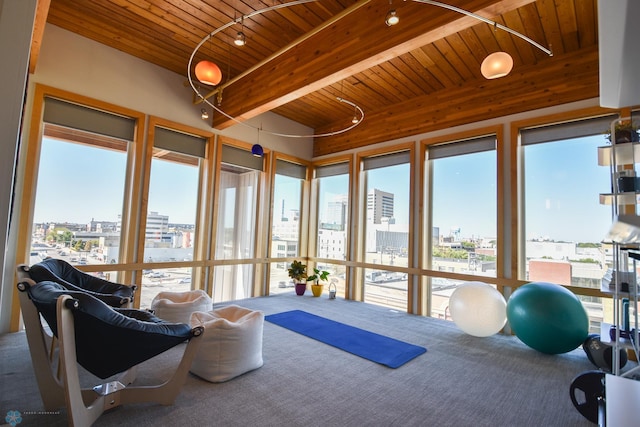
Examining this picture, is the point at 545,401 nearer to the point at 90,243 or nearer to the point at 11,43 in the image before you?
the point at 11,43

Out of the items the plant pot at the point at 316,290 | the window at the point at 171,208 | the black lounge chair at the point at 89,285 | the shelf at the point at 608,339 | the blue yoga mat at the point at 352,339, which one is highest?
the window at the point at 171,208

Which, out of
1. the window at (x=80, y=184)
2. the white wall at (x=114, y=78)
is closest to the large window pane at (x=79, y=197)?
the window at (x=80, y=184)

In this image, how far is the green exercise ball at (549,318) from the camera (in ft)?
10.8

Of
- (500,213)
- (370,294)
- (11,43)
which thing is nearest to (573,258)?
(500,213)

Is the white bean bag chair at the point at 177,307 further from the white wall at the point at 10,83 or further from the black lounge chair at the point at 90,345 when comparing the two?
the white wall at the point at 10,83

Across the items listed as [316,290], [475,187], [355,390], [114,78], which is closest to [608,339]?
[355,390]

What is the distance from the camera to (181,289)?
5164 mm

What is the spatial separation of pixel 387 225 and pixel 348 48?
11.2ft

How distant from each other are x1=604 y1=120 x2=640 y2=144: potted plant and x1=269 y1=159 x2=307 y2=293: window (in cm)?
521

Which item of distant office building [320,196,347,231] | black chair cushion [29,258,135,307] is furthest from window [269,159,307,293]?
black chair cushion [29,258,135,307]

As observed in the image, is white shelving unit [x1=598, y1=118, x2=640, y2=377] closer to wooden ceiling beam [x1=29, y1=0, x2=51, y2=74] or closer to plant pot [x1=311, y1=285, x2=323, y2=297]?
plant pot [x1=311, y1=285, x2=323, y2=297]

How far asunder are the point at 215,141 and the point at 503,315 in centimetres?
513

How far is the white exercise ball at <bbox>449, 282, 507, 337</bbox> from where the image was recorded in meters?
3.92

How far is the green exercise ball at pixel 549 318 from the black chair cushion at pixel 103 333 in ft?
11.8
